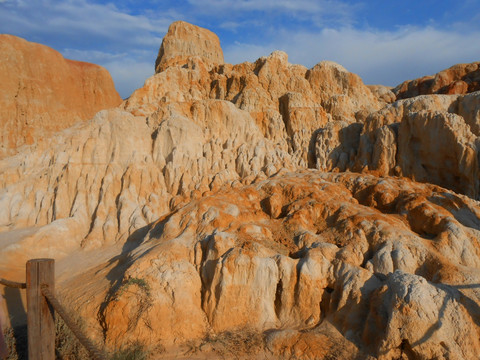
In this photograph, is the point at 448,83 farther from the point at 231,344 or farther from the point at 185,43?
the point at 231,344

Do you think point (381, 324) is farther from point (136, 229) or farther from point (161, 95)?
point (161, 95)

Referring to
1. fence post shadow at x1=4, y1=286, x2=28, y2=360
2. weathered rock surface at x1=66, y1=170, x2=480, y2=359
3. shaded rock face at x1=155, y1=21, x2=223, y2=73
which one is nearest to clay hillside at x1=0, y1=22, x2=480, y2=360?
weathered rock surface at x1=66, y1=170, x2=480, y2=359

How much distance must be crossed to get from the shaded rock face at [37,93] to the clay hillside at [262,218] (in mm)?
25718

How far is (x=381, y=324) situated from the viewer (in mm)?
8336

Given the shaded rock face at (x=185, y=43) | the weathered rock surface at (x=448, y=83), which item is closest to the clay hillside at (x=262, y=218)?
the weathered rock surface at (x=448, y=83)

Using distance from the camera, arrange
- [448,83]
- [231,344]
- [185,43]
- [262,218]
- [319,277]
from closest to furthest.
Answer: [231,344] → [319,277] → [262,218] → [448,83] → [185,43]

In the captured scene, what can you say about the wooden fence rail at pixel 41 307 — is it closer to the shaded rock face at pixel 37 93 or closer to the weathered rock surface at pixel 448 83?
the weathered rock surface at pixel 448 83

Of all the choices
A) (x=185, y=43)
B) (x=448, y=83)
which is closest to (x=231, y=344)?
(x=448, y=83)

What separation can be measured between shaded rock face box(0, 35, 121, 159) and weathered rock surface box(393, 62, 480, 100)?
3874cm

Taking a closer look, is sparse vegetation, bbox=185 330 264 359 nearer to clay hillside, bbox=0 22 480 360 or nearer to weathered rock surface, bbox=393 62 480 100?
clay hillside, bbox=0 22 480 360

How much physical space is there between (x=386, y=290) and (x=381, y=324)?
834mm

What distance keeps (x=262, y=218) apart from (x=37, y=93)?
44.0 meters

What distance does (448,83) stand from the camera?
30.8 meters

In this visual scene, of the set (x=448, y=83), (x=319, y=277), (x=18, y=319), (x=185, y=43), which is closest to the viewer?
(x=18, y=319)
